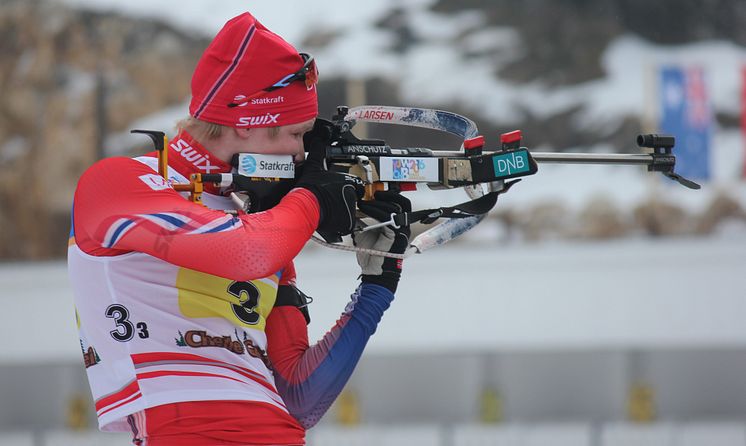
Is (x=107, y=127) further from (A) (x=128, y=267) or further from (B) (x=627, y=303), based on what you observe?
(A) (x=128, y=267)

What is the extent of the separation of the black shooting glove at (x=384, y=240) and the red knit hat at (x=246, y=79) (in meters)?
0.21

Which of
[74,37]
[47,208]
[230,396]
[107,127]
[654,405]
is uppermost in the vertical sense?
[74,37]

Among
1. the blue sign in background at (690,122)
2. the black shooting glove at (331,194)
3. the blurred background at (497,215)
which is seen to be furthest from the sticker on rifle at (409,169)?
the blue sign in background at (690,122)

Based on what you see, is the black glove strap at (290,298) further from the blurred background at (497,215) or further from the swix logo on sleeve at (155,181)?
the blurred background at (497,215)

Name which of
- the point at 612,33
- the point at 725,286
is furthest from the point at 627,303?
the point at 612,33

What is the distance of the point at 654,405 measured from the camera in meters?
5.51

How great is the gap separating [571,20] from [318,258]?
254 cm

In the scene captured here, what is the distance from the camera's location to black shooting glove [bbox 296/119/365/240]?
1444 mm

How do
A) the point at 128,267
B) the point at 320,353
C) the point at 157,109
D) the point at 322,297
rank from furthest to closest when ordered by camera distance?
1. the point at 157,109
2. the point at 322,297
3. the point at 320,353
4. the point at 128,267

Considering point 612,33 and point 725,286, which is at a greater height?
point 612,33

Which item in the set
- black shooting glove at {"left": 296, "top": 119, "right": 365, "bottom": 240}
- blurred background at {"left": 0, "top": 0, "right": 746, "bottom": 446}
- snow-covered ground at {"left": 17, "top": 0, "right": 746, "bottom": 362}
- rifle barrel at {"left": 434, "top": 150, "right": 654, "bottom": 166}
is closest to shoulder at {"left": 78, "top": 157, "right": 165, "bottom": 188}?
black shooting glove at {"left": 296, "top": 119, "right": 365, "bottom": 240}

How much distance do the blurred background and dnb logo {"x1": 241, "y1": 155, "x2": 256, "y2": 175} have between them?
292cm

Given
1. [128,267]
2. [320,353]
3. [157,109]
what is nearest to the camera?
[128,267]

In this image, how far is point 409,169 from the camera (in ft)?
5.37
